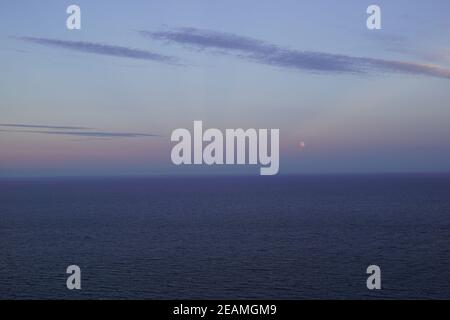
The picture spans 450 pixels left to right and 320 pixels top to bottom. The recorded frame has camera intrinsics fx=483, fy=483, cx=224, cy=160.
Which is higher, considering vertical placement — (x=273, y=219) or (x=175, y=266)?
(x=273, y=219)

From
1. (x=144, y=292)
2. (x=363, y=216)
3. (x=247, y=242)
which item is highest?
(x=363, y=216)

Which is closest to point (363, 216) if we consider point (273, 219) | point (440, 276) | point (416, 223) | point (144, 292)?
point (416, 223)

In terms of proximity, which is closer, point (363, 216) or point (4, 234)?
point (4, 234)

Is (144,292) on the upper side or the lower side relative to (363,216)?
lower
